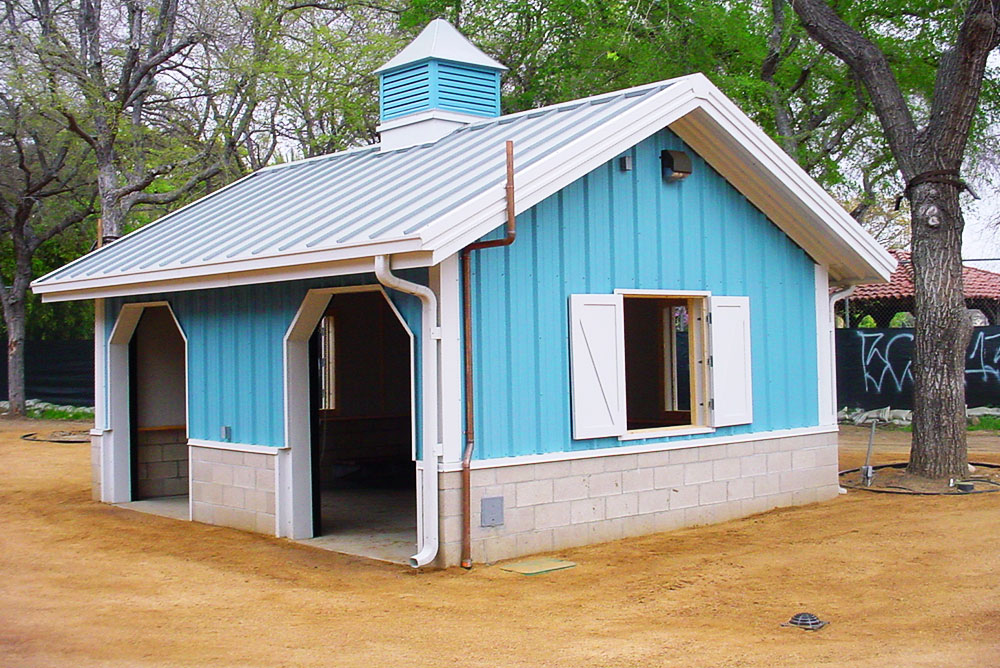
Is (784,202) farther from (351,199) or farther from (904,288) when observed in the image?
(904,288)

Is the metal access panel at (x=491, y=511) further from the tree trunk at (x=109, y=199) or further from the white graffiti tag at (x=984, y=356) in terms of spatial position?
the tree trunk at (x=109, y=199)

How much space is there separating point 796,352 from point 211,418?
19.4ft

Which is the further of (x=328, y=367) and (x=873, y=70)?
(x=328, y=367)

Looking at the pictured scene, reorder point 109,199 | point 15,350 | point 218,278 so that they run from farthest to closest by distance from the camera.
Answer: point 15,350
point 109,199
point 218,278

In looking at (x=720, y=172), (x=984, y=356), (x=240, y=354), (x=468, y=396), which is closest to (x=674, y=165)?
(x=720, y=172)

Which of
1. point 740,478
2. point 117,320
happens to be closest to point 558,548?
point 740,478

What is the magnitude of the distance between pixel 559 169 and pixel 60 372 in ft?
72.4

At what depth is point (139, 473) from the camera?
13492mm

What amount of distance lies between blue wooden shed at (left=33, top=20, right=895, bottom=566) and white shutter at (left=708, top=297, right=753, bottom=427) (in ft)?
0.09

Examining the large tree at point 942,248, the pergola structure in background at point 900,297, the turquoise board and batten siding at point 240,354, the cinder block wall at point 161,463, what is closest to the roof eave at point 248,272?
the turquoise board and batten siding at point 240,354

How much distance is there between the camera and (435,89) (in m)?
12.6

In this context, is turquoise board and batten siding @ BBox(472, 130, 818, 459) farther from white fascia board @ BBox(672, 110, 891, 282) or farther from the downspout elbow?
the downspout elbow

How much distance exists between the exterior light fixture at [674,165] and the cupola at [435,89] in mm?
2954

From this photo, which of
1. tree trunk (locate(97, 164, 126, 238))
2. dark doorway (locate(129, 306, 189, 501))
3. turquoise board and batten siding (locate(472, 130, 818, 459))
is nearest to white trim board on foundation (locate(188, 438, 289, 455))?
dark doorway (locate(129, 306, 189, 501))
